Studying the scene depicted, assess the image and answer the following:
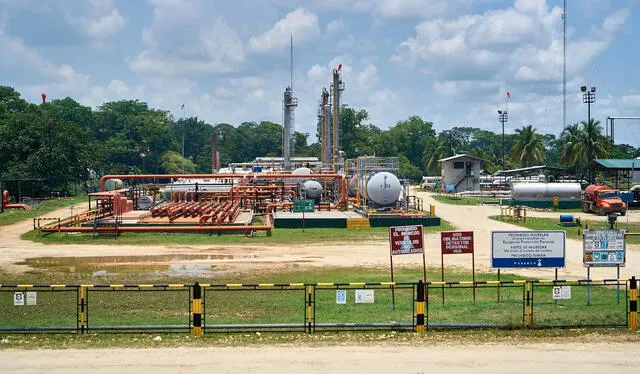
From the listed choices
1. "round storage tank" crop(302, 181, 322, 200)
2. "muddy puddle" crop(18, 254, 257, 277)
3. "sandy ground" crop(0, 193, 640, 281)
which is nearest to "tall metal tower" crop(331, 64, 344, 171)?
"round storage tank" crop(302, 181, 322, 200)

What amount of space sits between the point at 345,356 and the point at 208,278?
14695mm

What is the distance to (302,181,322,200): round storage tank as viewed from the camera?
7988 cm

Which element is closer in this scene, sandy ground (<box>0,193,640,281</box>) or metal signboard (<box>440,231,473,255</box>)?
metal signboard (<box>440,231,473,255</box>)

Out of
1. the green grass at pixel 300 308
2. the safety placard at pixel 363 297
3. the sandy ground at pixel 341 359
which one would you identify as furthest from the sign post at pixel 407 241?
the sandy ground at pixel 341 359

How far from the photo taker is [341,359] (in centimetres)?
1753

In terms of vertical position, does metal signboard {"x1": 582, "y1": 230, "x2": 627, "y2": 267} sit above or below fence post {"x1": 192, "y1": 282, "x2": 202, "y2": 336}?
above

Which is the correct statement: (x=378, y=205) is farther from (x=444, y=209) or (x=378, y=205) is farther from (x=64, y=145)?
(x=64, y=145)

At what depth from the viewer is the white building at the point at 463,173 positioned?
113 metres

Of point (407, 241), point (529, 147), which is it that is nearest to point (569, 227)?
point (407, 241)

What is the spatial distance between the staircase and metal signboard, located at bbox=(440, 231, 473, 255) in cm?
3110

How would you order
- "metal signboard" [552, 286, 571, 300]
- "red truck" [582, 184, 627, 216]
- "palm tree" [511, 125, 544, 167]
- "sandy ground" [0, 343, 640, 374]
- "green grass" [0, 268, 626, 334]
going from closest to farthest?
"sandy ground" [0, 343, 640, 374] → "metal signboard" [552, 286, 571, 300] → "green grass" [0, 268, 626, 334] → "red truck" [582, 184, 627, 216] → "palm tree" [511, 125, 544, 167]

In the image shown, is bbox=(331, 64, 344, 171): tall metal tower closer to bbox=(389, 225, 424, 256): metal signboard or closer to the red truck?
the red truck

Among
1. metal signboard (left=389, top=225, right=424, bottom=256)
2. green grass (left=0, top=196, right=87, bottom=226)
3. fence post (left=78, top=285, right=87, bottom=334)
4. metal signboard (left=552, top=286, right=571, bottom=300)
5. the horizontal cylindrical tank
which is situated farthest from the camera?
the horizontal cylindrical tank

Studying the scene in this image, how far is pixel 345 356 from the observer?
17.8 meters
